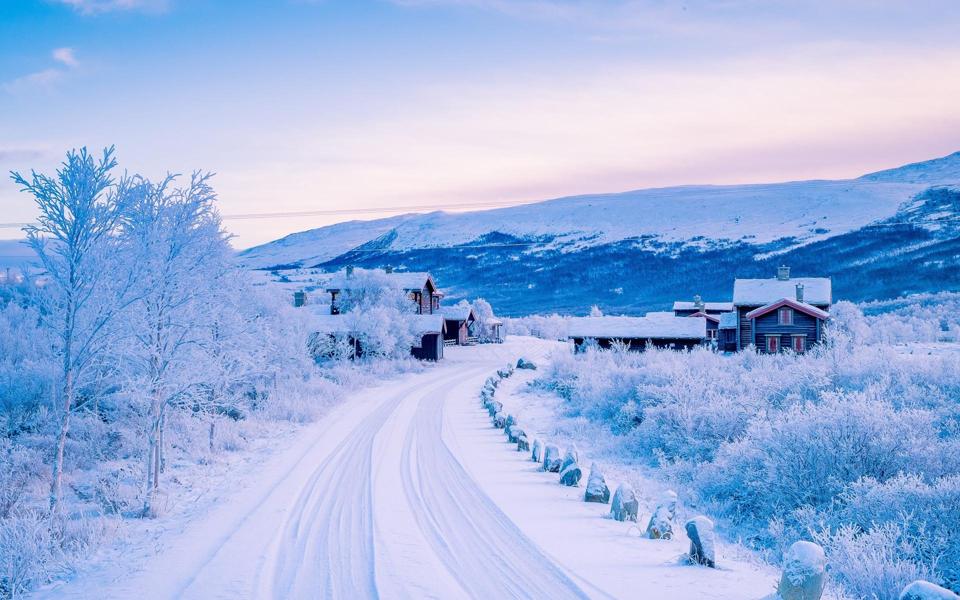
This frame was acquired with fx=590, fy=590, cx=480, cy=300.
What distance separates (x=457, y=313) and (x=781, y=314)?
27.7 metres

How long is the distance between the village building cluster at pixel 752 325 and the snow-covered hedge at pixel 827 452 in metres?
13.8

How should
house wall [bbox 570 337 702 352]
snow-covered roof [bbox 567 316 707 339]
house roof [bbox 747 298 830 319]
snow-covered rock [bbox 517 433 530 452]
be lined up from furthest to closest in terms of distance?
house wall [bbox 570 337 702 352] < snow-covered roof [bbox 567 316 707 339] < house roof [bbox 747 298 830 319] < snow-covered rock [bbox 517 433 530 452]

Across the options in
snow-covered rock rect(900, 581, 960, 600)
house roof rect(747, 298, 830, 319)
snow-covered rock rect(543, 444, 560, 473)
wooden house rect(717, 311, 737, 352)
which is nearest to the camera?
snow-covered rock rect(900, 581, 960, 600)

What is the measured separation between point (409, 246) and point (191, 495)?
13762cm

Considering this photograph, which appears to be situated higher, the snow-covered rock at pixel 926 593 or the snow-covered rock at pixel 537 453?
the snow-covered rock at pixel 926 593

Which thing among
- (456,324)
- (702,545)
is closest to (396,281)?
(456,324)

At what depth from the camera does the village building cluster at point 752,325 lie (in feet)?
111

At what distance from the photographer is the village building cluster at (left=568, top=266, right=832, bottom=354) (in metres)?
33.8

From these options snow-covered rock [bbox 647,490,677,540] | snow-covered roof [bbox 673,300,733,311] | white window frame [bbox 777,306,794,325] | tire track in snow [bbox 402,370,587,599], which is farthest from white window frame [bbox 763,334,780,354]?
snow-covered rock [bbox 647,490,677,540]

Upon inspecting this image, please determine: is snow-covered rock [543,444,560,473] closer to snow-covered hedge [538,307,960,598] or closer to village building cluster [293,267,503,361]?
snow-covered hedge [538,307,960,598]

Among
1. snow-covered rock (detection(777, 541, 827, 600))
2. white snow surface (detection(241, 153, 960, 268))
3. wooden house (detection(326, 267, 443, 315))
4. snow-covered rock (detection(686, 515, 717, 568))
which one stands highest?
white snow surface (detection(241, 153, 960, 268))

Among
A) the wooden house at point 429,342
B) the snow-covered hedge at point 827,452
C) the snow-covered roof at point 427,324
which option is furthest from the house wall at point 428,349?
the snow-covered hedge at point 827,452

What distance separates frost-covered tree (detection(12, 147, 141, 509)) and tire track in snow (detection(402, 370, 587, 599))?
18.9 feet

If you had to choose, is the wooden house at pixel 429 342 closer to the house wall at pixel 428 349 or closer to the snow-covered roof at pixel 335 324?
the house wall at pixel 428 349
